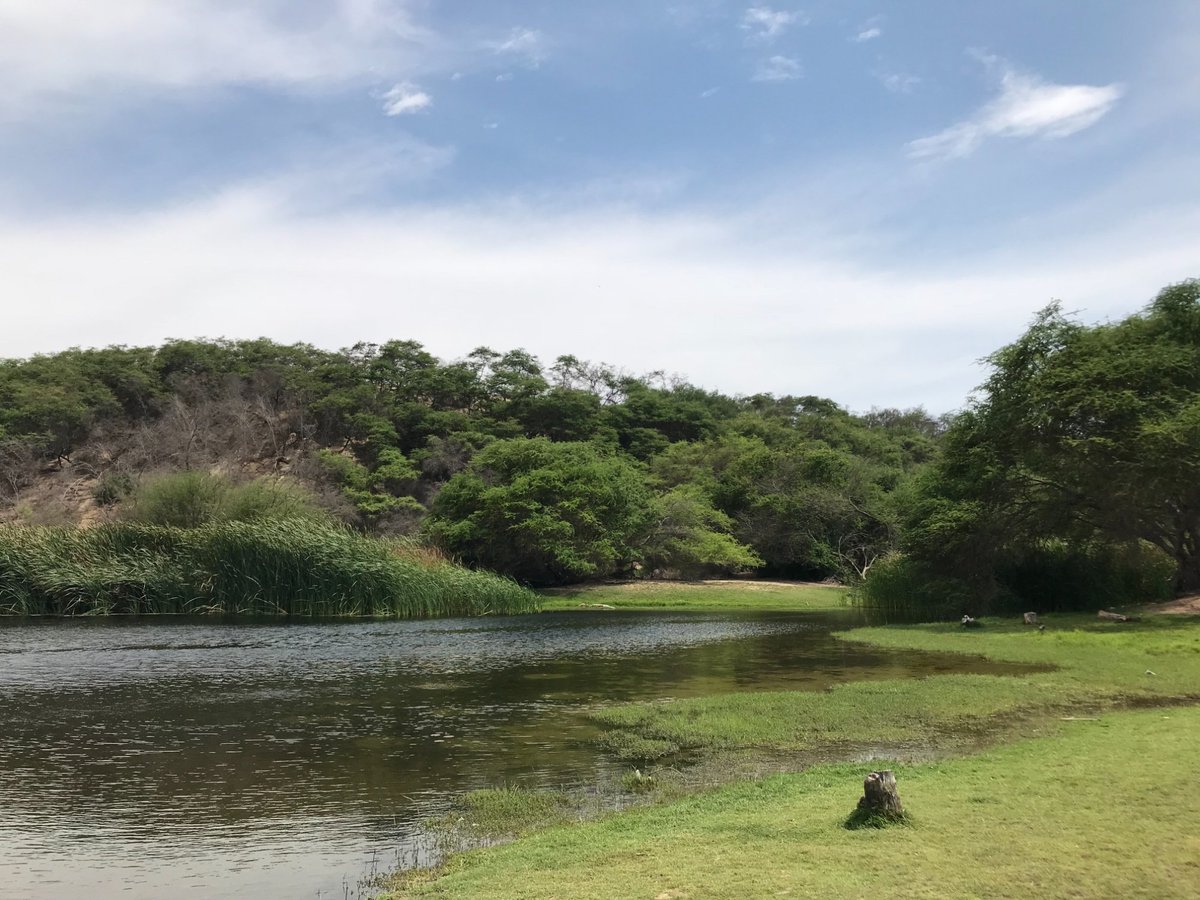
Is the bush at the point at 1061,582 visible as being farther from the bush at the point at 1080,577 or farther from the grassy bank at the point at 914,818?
the grassy bank at the point at 914,818

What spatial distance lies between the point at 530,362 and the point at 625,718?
67156 millimetres

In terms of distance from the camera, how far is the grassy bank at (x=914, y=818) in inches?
255

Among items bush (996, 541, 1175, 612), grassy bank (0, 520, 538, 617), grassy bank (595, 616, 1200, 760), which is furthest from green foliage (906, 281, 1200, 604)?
grassy bank (0, 520, 538, 617)

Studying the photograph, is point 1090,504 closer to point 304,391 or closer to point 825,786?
point 825,786

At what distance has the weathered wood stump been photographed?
7.64 metres

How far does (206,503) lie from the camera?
1759 inches

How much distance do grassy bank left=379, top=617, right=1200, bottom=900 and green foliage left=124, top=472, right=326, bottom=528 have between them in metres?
32.9

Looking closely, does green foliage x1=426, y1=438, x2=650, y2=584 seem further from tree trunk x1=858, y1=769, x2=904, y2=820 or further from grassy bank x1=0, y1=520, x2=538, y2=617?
tree trunk x1=858, y1=769, x2=904, y2=820

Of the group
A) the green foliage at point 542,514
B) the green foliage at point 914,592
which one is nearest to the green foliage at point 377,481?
the green foliage at point 542,514

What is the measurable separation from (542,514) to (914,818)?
3902cm

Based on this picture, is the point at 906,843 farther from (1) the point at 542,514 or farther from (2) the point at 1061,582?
(1) the point at 542,514

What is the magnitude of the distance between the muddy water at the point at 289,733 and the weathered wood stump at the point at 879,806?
13.4 ft

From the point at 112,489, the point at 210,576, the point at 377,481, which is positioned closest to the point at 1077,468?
the point at 210,576

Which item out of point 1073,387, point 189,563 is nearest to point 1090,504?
point 1073,387
